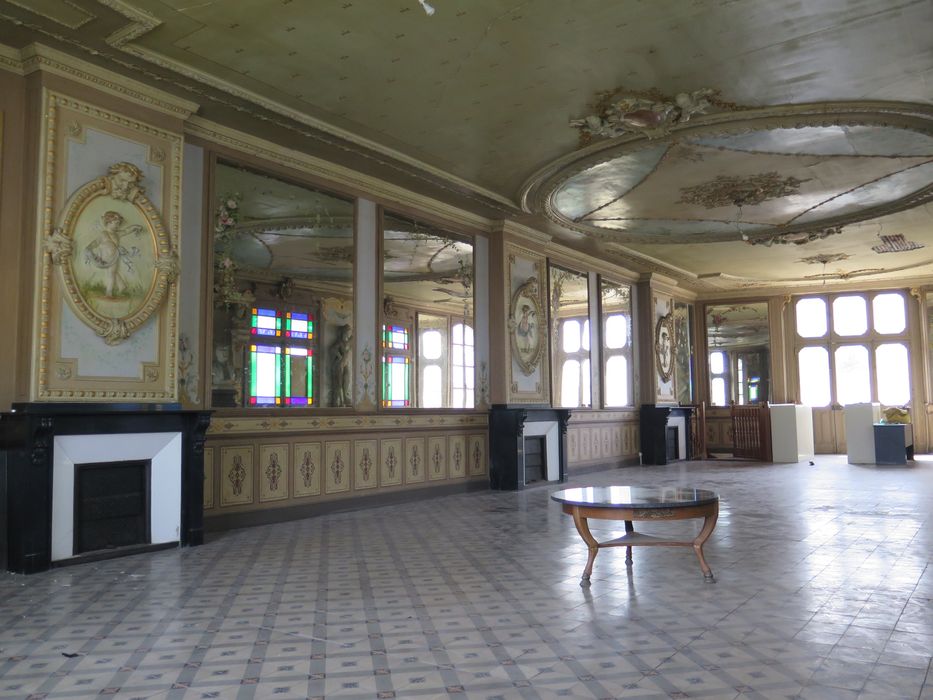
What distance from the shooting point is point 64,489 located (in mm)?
5469

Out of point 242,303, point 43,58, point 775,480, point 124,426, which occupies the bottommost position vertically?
point 775,480

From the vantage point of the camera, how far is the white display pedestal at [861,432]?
48.0ft

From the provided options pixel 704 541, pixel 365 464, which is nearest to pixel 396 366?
pixel 365 464

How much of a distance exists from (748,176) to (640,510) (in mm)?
6369

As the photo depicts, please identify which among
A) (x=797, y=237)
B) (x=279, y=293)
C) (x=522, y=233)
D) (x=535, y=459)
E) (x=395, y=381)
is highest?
(x=797, y=237)

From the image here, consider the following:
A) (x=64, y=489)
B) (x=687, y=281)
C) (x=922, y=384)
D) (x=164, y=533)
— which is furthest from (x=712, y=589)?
(x=922, y=384)

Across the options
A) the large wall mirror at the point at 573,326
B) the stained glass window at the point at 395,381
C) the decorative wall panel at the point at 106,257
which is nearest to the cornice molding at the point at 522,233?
the large wall mirror at the point at 573,326

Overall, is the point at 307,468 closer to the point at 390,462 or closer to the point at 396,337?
Result: the point at 390,462

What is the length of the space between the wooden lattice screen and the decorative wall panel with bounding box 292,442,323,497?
448 inches

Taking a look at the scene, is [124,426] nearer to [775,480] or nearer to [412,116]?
[412,116]

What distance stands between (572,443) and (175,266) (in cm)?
832

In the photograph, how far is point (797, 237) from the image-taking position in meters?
12.5

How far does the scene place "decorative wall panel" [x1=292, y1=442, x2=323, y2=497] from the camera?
7.76 m

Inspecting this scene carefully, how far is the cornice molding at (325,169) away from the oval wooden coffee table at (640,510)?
4.87 meters
